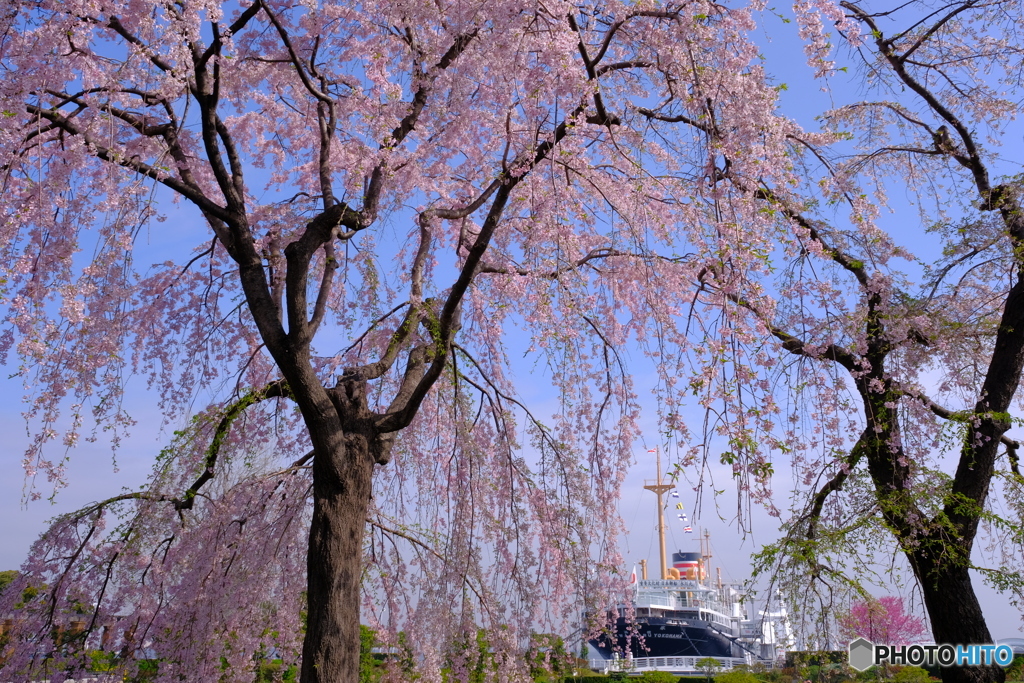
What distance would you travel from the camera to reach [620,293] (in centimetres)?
700

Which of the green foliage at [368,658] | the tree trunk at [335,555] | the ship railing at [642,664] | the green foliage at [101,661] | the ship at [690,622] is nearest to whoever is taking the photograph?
the tree trunk at [335,555]

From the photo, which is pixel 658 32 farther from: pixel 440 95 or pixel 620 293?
pixel 620 293

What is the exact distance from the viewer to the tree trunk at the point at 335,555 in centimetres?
Answer: 433

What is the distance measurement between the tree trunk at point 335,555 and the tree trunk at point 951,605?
4238 mm

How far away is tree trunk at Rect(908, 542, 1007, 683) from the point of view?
5754mm

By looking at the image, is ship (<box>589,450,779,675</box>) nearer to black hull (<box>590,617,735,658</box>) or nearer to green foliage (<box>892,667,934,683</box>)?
black hull (<box>590,617,735,658</box>)

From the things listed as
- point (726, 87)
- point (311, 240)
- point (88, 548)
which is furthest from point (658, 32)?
point (88, 548)

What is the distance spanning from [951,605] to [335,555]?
487 cm

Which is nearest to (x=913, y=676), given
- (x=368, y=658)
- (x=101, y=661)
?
(x=368, y=658)

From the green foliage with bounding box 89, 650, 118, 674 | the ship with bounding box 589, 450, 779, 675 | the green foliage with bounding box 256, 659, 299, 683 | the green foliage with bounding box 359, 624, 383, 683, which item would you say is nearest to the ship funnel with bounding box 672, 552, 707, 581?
the ship with bounding box 589, 450, 779, 675

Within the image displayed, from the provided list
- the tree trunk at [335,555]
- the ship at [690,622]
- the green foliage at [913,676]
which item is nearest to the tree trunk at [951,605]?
the green foliage at [913,676]

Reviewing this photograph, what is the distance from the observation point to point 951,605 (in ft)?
19.3

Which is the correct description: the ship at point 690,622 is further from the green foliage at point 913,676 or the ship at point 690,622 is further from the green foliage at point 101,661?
the green foliage at point 101,661

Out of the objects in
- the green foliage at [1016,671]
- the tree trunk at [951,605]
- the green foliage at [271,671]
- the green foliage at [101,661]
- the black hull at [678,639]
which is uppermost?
the tree trunk at [951,605]
